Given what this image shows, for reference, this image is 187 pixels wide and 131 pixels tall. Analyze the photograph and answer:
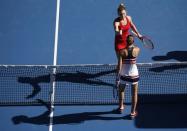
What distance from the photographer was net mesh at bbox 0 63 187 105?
30.6ft

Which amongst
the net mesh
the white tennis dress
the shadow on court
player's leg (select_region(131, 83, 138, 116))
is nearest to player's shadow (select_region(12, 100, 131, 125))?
player's leg (select_region(131, 83, 138, 116))

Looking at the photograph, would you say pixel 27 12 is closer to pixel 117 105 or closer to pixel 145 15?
pixel 145 15

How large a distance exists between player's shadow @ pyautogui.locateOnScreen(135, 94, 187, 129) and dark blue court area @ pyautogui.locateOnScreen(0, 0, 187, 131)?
0.07 ft

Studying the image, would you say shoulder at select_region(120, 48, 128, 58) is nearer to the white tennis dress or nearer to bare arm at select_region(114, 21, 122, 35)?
the white tennis dress

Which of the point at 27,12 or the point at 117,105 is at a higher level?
the point at 27,12

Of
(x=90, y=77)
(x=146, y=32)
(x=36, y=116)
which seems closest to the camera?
(x=36, y=116)

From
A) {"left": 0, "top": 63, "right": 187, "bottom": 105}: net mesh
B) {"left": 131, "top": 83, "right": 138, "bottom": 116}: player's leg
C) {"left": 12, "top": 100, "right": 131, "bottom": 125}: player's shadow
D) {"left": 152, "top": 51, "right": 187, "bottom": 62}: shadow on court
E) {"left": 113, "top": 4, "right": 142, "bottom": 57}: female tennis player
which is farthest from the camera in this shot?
{"left": 152, "top": 51, "right": 187, "bottom": 62}: shadow on court

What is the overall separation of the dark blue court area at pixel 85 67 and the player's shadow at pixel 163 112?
0.02m

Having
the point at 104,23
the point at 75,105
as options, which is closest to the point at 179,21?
the point at 104,23

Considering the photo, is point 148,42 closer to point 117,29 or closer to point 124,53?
A: point 117,29

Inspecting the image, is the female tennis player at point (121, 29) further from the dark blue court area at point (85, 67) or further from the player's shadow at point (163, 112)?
the player's shadow at point (163, 112)

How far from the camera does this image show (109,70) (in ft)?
32.3

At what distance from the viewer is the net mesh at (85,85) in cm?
933

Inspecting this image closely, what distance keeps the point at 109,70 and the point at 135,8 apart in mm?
2577
